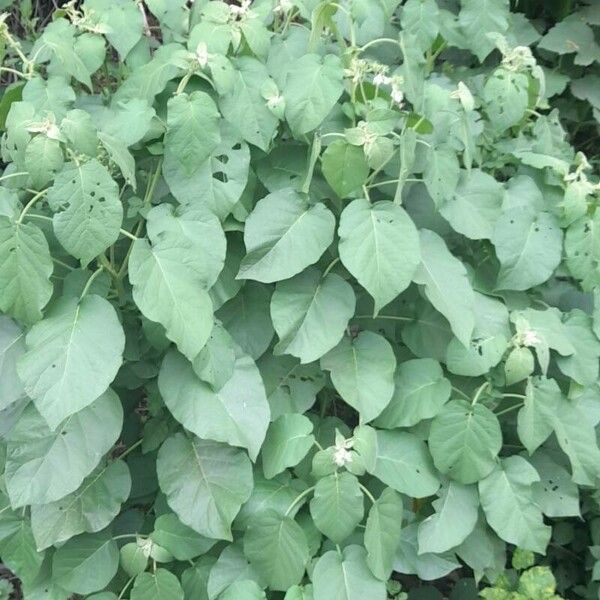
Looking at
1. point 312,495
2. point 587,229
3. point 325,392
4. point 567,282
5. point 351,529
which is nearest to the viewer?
point 351,529

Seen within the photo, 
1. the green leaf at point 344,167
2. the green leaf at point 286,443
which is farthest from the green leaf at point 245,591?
the green leaf at point 344,167

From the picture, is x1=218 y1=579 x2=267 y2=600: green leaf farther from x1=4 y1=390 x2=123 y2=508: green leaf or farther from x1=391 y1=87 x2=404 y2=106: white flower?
x1=391 y1=87 x2=404 y2=106: white flower

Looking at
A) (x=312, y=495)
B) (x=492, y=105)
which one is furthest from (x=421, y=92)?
(x=312, y=495)

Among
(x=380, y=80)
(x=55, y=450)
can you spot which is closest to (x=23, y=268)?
(x=55, y=450)

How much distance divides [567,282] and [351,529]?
1.05 meters

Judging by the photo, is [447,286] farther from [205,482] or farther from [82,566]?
[82,566]

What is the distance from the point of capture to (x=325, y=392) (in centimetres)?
212

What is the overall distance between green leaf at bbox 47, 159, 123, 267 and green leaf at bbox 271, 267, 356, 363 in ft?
1.34

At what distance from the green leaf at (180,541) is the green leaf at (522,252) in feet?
3.03

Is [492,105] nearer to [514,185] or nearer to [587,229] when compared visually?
[514,185]

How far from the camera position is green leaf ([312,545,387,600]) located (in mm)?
1731

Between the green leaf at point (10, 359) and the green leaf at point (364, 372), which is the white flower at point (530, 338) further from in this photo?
the green leaf at point (10, 359)

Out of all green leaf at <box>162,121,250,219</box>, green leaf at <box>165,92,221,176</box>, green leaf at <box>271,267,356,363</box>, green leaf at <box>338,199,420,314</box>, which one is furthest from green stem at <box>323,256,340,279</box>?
green leaf at <box>165,92,221,176</box>

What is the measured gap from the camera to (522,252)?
1956 mm
